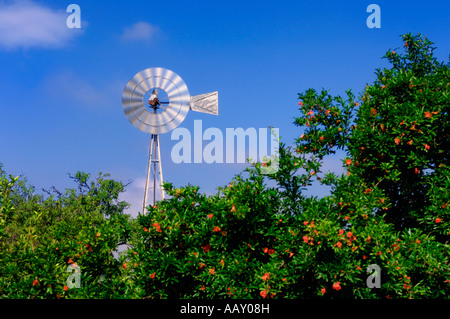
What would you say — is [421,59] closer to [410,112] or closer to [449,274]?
[410,112]

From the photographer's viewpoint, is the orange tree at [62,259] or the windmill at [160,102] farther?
the windmill at [160,102]

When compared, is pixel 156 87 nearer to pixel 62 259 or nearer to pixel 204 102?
pixel 204 102

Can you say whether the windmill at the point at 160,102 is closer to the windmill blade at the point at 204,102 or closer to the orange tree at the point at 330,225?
the windmill blade at the point at 204,102

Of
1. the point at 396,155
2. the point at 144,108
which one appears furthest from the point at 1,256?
the point at 144,108

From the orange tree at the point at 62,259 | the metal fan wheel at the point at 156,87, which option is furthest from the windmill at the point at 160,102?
the orange tree at the point at 62,259

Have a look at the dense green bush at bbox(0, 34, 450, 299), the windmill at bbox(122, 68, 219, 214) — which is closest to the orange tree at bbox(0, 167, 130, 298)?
the dense green bush at bbox(0, 34, 450, 299)

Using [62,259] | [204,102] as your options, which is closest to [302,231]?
[62,259]

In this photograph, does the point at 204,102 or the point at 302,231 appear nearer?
the point at 302,231

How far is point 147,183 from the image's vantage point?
55.3 feet

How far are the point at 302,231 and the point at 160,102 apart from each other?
12064 millimetres

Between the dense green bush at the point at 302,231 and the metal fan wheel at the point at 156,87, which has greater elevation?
the metal fan wheel at the point at 156,87

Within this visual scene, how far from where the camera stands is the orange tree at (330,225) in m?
7.47

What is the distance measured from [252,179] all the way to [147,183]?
9277 mm

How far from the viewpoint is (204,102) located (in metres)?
18.6
